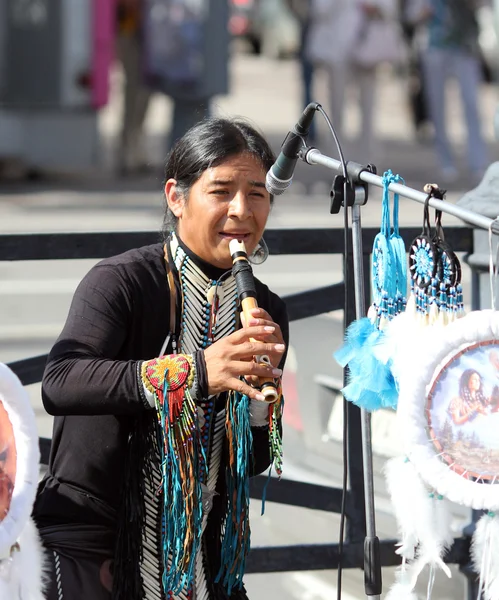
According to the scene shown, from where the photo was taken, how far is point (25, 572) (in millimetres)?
2389

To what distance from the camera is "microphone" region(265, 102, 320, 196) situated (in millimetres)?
2547

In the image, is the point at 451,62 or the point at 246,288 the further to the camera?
the point at 451,62

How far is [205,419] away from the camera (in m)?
2.64

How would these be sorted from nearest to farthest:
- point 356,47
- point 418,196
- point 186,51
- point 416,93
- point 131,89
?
point 418,196
point 356,47
point 186,51
point 131,89
point 416,93

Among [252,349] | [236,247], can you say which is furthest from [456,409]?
[236,247]

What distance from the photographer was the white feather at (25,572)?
235 cm

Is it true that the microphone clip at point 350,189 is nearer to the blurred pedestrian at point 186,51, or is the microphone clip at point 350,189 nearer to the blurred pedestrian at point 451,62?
the blurred pedestrian at point 451,62

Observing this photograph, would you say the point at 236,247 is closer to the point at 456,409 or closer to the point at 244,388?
the point at 244,388

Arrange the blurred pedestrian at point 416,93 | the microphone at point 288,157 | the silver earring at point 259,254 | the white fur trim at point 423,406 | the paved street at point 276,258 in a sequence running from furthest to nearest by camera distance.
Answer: the blurred pedestrian at point 416,93, the paved street at point 276,258, the silver earring at point 259,254, the microphone at point 288,157, the white fur trim at point 423,406

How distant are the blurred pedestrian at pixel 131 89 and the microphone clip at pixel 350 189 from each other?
357 inches

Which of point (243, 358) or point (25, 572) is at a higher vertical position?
point (243, 358)

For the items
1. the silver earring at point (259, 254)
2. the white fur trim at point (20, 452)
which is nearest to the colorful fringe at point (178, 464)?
the white fur trim at point (20, 452)

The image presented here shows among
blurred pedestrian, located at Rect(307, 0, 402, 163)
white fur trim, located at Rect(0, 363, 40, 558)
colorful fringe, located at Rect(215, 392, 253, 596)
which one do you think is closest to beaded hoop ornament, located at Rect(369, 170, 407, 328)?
colorful fringe, located at Rect(215, 392, 253, 596)

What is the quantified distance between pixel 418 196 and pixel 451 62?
8.78 meters
